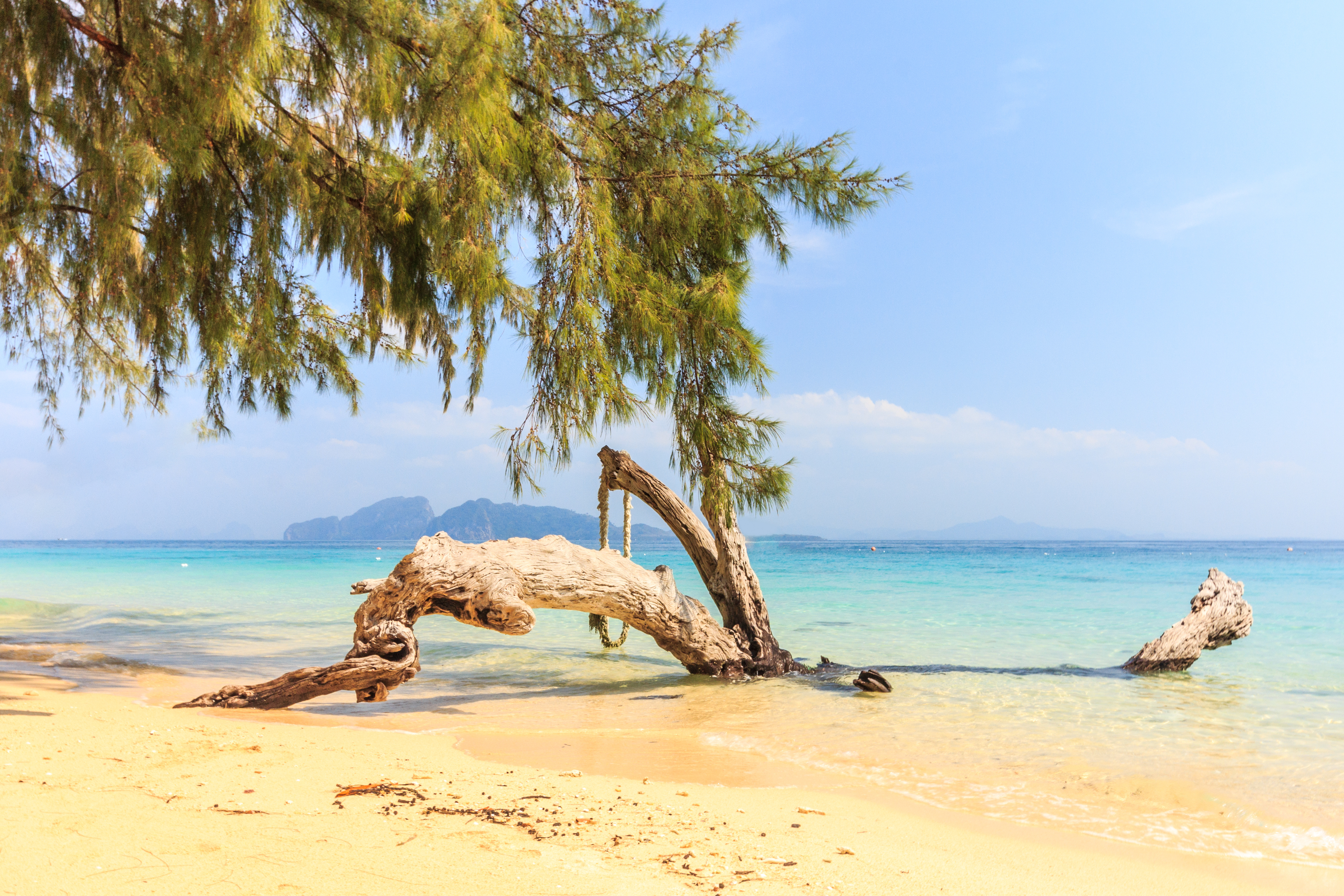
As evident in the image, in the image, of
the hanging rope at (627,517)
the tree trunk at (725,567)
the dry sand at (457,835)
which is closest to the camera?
the dry sand at (457,835)

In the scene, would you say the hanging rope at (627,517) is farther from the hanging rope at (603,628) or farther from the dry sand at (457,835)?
the dry sand at (457,835)

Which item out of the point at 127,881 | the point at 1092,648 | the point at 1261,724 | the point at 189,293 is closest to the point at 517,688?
the point at 189,293

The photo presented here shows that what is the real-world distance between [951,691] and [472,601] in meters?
3.97

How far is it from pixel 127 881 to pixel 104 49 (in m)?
4.20

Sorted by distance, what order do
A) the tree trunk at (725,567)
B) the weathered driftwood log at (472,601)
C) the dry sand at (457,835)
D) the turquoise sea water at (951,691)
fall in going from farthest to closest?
the tree trunk at (725,567) < the weathered driftwood log at (472,601) < the turquoise sea water at (951,691) < the dry sand at (457,835)

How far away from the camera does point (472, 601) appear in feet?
18.2

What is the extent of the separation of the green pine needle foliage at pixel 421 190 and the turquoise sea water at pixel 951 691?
1.80 m

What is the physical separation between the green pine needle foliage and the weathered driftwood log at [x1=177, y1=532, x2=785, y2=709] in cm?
92

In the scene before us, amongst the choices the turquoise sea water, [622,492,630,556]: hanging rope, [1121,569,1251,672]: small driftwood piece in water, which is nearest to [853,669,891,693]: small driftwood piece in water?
the turquoise sea water

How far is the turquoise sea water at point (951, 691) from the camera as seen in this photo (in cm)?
398

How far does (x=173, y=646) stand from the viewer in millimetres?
9141

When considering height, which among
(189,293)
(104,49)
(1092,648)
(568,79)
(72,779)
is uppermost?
(568,79)

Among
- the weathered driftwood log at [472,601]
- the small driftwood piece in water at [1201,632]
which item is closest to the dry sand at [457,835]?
the weathered driftwood log at [472,601]

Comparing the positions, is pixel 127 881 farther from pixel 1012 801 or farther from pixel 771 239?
pixel 771 239
